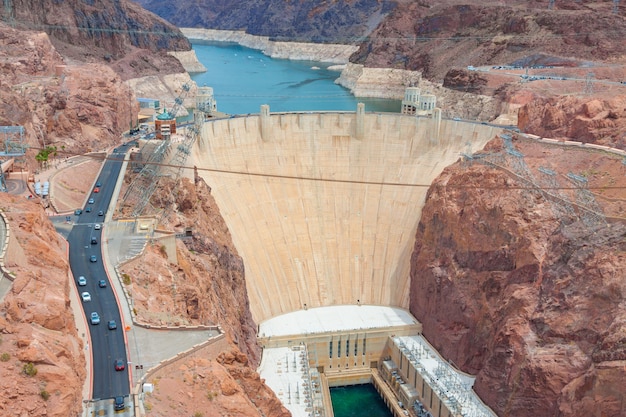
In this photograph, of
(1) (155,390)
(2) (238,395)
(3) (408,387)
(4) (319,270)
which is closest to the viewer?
(1) (155,390)

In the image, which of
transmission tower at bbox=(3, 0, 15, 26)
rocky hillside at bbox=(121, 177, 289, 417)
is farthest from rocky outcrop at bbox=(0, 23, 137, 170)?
transmission tower at bbox=(3, 0, 15, 26)

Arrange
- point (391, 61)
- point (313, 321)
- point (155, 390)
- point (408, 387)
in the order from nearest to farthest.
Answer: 1. point (155, 390)
2. point (408, 387)
3. point (313, 321)
4. point (391, 61)

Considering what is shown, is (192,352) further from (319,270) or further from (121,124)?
(121,124)

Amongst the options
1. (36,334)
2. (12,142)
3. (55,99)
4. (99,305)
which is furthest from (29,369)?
(55,99)

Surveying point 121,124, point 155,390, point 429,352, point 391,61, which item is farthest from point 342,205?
point 391,61

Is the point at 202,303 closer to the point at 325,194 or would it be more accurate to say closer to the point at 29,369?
the point at 29,369

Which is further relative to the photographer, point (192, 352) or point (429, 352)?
point (429, 352)

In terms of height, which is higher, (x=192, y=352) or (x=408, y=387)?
(x=192, y=352)
